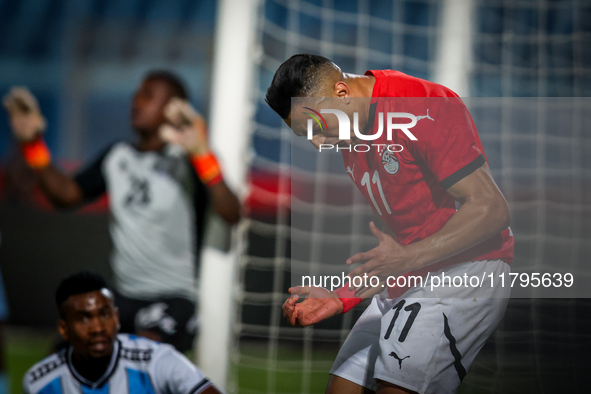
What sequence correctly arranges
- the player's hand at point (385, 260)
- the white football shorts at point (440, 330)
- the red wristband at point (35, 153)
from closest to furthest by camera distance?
the player's hand at point (385, 260) → the white football shorts at point (440, 330) → the red wristband at point (35, 153)

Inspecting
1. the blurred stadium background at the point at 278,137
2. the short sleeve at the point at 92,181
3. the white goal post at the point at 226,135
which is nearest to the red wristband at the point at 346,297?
the blurred stadium background at the point at 278,137

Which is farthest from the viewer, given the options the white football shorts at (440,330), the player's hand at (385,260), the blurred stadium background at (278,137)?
the blurred stadium background at (278,137)

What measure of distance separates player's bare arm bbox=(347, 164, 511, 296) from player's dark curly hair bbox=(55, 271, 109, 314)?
1.07m

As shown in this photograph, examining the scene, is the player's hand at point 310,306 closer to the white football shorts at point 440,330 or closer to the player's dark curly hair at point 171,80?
the white football shorts at point 440,330

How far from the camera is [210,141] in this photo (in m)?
2.54

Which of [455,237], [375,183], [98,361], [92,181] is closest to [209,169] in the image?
[92,181]

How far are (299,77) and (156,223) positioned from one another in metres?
1.59

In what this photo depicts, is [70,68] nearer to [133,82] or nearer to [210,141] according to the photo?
[133,82]

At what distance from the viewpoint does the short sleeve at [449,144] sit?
1.18 metres

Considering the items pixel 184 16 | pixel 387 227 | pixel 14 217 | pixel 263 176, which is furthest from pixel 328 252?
pixel 184 16

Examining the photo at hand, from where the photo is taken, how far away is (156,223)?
2580 mm

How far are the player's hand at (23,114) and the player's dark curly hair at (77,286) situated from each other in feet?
3.46

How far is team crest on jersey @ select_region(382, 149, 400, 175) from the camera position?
49.9 inches

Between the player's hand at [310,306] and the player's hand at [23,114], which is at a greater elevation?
the player's hand at [23,114]
